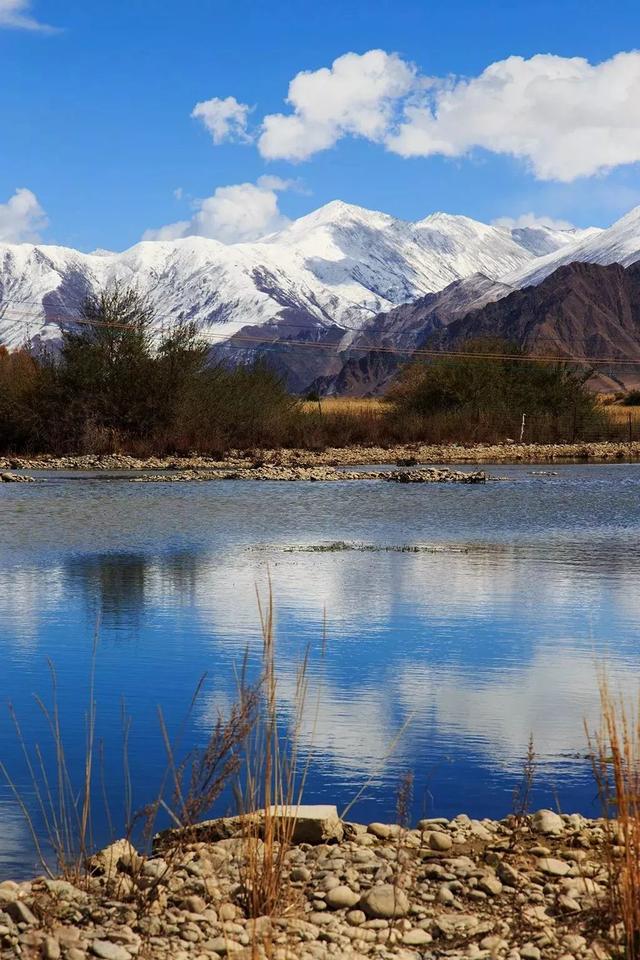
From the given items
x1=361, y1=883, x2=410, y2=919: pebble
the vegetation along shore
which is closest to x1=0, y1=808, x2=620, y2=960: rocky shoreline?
x1=361, y1=883, x2=410, y2=919: pebble

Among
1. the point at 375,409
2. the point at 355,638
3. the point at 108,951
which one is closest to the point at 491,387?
the point at 375,409

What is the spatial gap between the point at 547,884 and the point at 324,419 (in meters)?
53.2

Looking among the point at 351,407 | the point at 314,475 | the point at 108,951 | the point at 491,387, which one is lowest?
the point at 108,951

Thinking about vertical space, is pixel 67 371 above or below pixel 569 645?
above

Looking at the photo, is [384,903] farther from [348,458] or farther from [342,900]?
[348,458]

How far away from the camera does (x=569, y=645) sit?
11.2 meters

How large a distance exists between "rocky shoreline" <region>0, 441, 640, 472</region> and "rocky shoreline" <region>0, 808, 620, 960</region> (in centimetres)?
4056

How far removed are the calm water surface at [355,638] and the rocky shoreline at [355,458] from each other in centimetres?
2296

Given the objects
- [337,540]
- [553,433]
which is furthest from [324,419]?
[337,540]

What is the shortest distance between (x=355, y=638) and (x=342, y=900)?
6.49 meters

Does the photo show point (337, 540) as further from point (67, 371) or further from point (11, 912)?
point (67, 371)

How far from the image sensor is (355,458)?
5309 cm

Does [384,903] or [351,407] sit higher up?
[351,407]

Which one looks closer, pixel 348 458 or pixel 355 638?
pixel 355 638
